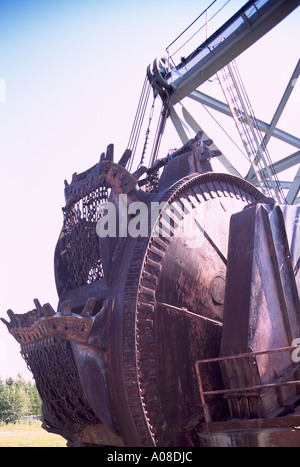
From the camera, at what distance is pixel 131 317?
3879mm

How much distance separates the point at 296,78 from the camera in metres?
11.4

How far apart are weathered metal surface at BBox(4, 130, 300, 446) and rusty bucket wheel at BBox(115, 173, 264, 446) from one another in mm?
10

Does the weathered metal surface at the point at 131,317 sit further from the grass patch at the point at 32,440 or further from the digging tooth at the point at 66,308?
the grass patch at the point at 32,440

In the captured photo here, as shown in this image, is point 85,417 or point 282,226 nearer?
point 85,417

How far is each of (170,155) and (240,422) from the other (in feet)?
12.1

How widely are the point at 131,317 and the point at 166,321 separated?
471mm

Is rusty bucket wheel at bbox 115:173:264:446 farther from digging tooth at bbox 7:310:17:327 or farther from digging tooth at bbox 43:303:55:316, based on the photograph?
digging tooth at bbox 7:310:17:327

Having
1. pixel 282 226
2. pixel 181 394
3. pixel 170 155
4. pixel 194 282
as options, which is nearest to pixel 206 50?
pixel 170 155

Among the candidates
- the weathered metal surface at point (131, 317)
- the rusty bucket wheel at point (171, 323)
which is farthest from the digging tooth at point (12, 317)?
the rusty bucket wheel at point (171, 323)

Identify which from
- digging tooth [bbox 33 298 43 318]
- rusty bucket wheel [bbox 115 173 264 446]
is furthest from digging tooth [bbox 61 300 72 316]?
rusty bucket wheel [bbox 115 173 264 446]

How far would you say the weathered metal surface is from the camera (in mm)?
3836

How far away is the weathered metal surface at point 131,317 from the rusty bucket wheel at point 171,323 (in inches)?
0.4
